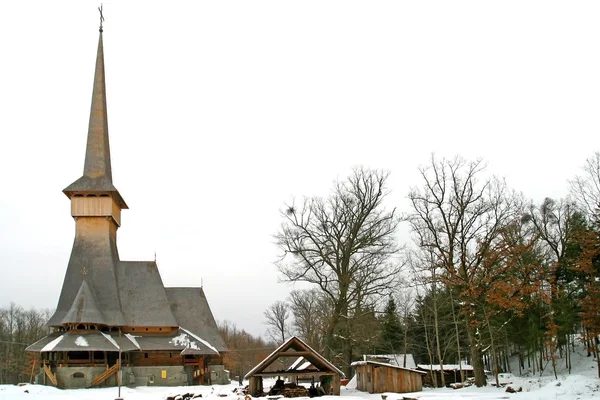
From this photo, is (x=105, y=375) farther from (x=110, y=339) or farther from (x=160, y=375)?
(x=160, y=375)

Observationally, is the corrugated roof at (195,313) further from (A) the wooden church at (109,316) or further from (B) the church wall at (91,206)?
(B) the church wall at (91,206)

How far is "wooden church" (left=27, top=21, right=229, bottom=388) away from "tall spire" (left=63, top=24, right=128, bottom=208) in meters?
0.09

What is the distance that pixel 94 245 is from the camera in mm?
50750

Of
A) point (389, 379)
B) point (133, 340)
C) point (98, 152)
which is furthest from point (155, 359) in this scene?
point (389, 379)

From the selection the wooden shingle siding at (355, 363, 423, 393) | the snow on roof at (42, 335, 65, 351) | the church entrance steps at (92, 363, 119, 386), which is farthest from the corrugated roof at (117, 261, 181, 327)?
the wooden shingle siding at (355, 363, 423, 393)

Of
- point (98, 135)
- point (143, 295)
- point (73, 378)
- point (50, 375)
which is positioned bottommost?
point (73, 378)

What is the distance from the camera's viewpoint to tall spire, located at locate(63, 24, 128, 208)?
51.3m

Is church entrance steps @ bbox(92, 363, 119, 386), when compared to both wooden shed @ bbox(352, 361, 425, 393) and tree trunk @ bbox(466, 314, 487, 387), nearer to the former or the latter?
wooden shed @ bbox(352, 361, 425, 393)

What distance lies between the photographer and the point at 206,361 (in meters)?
51.4

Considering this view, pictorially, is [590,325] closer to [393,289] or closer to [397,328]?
[393,289]

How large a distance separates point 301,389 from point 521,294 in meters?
12.7

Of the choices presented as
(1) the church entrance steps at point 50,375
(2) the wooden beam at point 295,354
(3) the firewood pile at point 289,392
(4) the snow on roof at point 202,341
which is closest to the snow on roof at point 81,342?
(1) the church entrance steps at point 50,375

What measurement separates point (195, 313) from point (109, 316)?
27.4 ft

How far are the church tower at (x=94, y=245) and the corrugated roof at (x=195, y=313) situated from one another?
5998mm
